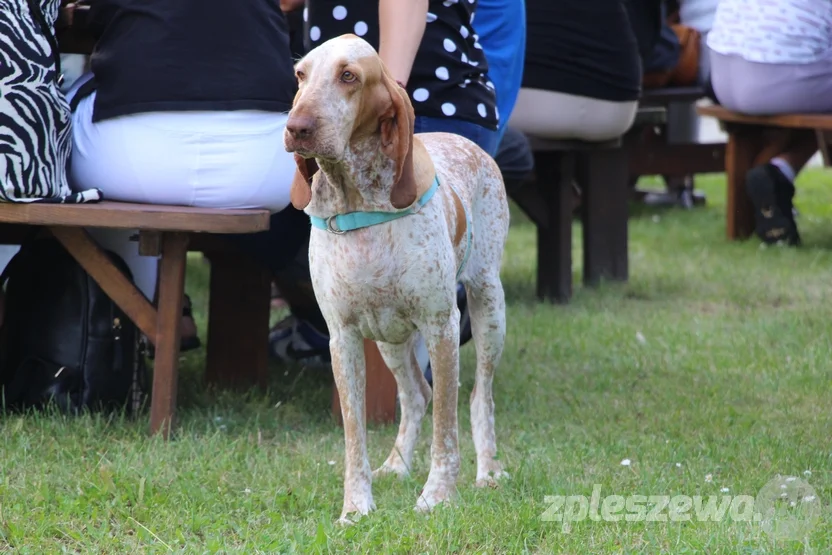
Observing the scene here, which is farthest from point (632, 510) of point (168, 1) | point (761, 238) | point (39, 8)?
point (761, 238)

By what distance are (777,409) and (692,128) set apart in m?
6.19

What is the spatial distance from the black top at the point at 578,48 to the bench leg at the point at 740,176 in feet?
7.36

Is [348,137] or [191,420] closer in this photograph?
[348,137]

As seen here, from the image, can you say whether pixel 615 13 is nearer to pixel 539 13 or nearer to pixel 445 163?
pixel 539 13

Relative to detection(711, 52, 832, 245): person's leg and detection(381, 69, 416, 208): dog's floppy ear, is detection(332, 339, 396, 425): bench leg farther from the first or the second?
detection(711, 52, 832, 245): person's leg

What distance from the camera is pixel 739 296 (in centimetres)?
617

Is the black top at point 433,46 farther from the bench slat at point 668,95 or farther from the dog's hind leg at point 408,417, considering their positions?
the bench slat at point 668,95

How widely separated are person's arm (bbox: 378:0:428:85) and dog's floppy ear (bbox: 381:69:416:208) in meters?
0.52

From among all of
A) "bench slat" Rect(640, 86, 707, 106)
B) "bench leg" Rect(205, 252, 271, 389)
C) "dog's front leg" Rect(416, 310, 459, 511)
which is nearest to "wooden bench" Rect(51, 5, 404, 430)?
"bench leg" Rect(205, 252, 271, 389)

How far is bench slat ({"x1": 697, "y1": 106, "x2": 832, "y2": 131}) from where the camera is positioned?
660 cm

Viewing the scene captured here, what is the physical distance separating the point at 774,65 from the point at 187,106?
4.24 meters

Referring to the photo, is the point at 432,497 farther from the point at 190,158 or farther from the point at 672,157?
the point at 672,157

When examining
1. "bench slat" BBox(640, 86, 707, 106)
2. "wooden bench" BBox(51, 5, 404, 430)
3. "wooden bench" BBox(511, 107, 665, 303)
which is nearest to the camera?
"wooden bench" BBox(51, 5, 404, 430)

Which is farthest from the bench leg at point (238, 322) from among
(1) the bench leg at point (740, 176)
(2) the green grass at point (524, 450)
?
(1) the bench leg at point (740, 176)
